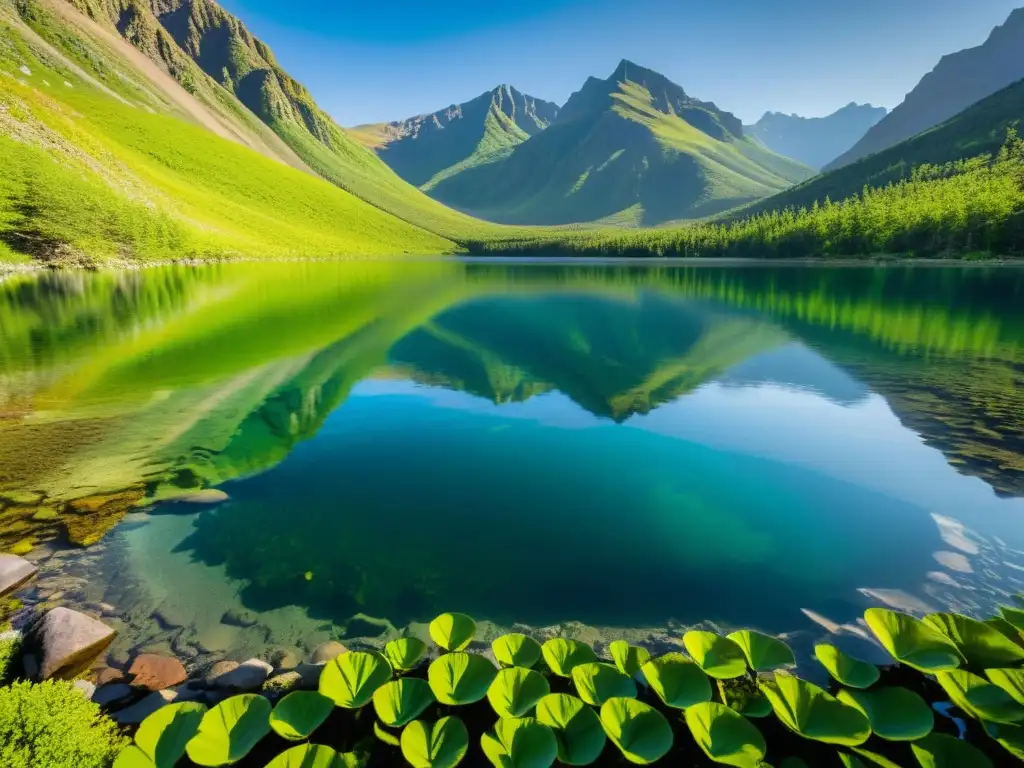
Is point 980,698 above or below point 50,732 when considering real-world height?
below

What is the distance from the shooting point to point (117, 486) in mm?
14984

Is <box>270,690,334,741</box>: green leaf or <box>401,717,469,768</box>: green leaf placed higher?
<box>270,690,334,741</box>: green leaf

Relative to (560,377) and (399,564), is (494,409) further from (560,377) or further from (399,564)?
(399,564)

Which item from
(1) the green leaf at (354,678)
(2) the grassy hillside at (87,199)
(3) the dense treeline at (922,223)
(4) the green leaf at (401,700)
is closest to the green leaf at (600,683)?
(4) the green leaf at (401,700)

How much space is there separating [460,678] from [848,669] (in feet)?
17.2

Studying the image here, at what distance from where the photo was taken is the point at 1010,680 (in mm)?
6227

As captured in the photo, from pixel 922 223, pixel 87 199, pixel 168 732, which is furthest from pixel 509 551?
pixel 922 223

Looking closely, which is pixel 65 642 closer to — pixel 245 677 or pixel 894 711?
pixel 245 677

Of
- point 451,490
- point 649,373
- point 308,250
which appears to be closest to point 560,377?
point 649,373

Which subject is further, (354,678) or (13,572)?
(13,572)

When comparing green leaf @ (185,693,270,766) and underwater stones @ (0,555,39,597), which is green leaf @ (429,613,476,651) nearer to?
green leaf @ (185,693,270,766)

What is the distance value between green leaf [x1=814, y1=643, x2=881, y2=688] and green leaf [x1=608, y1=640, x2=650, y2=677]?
2396 millimetres

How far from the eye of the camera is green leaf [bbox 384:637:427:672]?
23.5 ft

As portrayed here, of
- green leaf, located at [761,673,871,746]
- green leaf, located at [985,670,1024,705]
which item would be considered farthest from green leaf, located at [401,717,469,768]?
green leaf, located at [985,670,1024,705]
